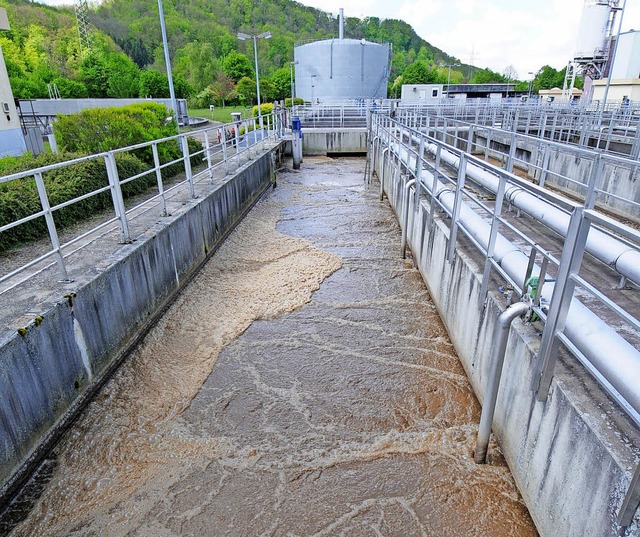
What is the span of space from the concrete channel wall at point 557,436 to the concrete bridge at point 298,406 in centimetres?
1

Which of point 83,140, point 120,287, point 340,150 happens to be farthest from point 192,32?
point 120,287

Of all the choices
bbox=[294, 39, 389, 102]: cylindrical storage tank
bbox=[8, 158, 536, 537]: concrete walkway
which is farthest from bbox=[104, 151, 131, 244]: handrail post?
bbox=[294, 39, 389, 102]: cylindrical storage tank

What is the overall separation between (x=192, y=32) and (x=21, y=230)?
123579 mm

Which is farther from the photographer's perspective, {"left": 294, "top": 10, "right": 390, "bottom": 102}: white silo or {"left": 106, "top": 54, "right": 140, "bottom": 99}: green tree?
{"left": 106, "top": 54, "right": 140, "bottom": 99}: green tree

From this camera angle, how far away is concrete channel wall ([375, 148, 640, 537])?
223 cm

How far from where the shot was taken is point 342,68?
49.2 m

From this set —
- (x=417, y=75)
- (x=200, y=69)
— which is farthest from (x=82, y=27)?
(x=417, y=75)

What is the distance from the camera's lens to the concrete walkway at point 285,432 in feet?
11.1

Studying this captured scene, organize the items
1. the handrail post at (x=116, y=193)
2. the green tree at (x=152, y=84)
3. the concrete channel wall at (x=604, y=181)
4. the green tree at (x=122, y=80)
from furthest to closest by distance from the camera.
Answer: the green tree at (x=122, y=80) < the green tree at (x=152, y=84) < the concrete channel wall at (x=604, y=181) < the handrail post at (x=116, y=193)

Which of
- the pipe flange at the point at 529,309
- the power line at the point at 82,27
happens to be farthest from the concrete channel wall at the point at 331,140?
the power line at the point at 82,27

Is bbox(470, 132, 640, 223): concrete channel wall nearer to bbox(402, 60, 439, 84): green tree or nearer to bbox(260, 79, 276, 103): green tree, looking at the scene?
bbox(260, 79, 276, 103): green tree

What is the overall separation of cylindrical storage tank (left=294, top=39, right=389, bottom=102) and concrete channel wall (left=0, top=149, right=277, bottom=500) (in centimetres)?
4540

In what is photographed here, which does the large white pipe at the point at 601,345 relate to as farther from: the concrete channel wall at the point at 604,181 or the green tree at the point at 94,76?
the green tree at the point at 94,76

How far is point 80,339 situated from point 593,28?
6602 centimetres
